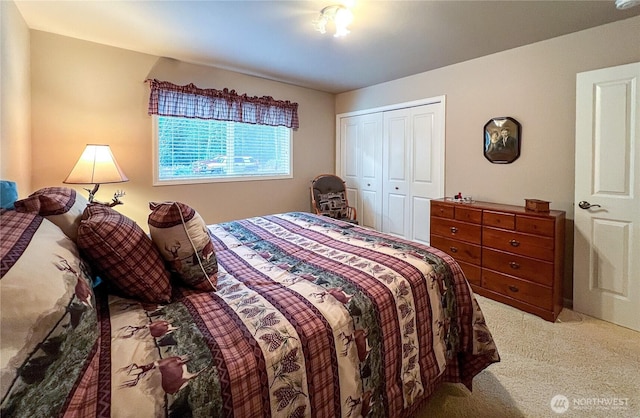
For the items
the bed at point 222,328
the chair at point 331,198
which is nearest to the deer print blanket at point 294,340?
the bed at point 222,328

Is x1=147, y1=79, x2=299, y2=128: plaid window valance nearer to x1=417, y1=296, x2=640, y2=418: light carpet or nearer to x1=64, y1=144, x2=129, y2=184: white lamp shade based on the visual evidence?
x1=64, y1=144, x2=129, y2=184: white lamp shade

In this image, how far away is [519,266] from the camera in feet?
8.82

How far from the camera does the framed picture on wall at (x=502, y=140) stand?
121 inches

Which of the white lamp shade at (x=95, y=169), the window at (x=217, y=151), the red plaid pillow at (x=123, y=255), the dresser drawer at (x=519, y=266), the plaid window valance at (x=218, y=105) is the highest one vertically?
the plaid window valance at (x=218, y=105)

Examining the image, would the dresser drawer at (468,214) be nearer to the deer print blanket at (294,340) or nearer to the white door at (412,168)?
the white door at (412,168)

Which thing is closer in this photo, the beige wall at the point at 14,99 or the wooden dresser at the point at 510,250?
the beige wall at the point at 14,99

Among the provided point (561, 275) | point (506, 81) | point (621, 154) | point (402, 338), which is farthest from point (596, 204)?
point (402, 338)

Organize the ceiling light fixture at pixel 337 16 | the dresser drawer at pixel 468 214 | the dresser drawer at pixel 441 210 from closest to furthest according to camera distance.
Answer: the ceiling light fixture at pixel 337 16
the dresser drawer at pixel 468 214
the dresser drawer at pixel 441 210

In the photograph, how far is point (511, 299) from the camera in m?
2.76

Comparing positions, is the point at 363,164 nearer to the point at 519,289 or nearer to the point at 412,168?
the point at 412,168

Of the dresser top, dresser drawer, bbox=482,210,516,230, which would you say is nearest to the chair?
the dresser top

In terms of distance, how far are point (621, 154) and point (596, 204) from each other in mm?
414

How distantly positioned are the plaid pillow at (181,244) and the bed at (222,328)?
0.04 feet

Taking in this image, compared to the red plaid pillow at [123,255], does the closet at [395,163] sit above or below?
above
